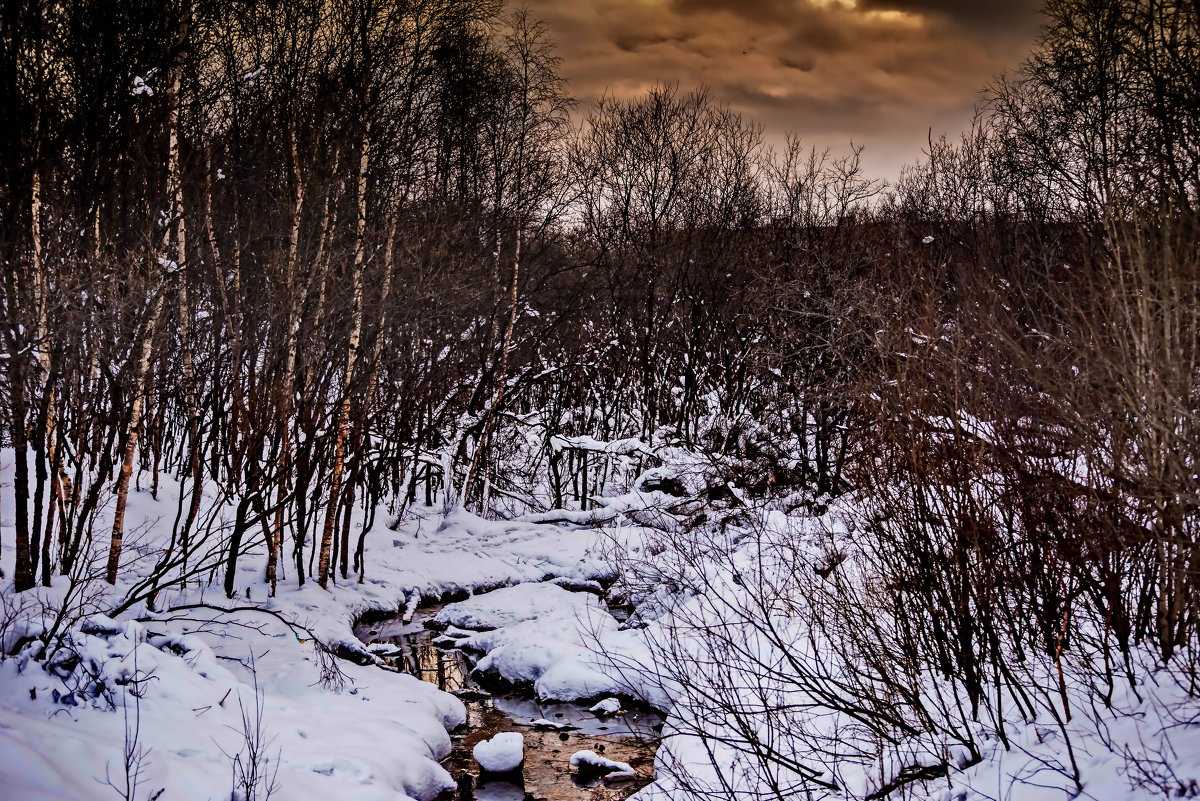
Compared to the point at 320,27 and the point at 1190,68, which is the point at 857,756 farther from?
the point at 320,27

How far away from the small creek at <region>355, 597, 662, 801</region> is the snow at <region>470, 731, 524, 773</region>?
9 cm

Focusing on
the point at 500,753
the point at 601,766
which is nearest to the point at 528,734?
the point at 500,753

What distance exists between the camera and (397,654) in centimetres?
941

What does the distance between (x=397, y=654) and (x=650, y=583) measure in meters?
3.20

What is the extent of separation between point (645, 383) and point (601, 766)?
11.6m

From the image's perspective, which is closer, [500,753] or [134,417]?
[500,753]

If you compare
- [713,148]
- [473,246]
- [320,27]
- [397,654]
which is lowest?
[397,654]

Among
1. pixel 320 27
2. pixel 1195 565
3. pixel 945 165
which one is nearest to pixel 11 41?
pixel 320 27

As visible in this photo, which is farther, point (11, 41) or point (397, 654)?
point (397, 654)

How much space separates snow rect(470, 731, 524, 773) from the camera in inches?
268

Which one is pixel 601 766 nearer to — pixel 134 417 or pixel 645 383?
pixel 134 417

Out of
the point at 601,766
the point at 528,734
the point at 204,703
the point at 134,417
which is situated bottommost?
the point at 528,734

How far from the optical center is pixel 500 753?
22.5 feet

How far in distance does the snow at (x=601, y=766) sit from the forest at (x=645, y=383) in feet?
1.81
